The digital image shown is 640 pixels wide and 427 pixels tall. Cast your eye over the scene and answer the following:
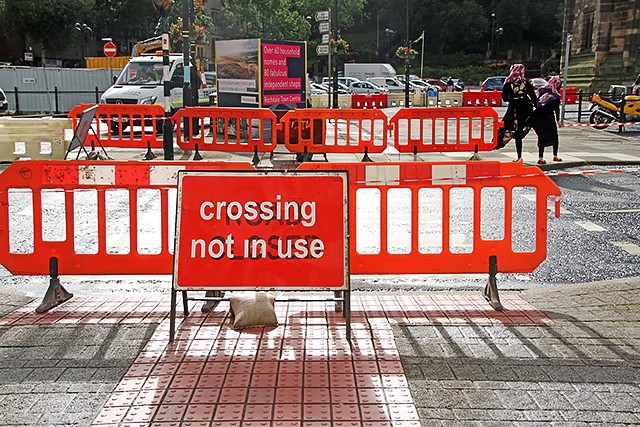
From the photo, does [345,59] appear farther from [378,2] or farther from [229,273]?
[229,273]

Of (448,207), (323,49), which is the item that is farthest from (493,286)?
(323,49)

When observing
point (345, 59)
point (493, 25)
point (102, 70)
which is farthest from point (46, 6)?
point (493, 25)

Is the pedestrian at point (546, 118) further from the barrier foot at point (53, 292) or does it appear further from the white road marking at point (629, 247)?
the barrier foot at point (53, 292)

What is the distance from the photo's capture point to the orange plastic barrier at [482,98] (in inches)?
1718

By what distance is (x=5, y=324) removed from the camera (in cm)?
565

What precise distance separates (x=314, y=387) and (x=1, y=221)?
339 centimetres

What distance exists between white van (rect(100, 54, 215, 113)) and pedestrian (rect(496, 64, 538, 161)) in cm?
1148

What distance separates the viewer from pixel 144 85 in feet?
81.3

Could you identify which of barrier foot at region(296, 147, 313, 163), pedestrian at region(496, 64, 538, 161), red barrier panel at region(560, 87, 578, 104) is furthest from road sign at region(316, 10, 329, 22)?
red barrier panel at region(560, 87, 578, 104)

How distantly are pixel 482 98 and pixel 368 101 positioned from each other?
7.84m

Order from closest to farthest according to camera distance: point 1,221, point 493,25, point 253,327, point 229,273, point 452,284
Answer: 1. point 229,273
2. point 253,327
3. point 1,221
4. point 452,284
5. point 493,25

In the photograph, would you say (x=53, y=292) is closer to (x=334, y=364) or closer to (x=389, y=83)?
(x=334, y=364)

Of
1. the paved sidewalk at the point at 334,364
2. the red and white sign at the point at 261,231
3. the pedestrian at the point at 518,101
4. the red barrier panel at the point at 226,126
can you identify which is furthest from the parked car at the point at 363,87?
the red and white sign at the point at 261,231

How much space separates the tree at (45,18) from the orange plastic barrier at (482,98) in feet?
113
